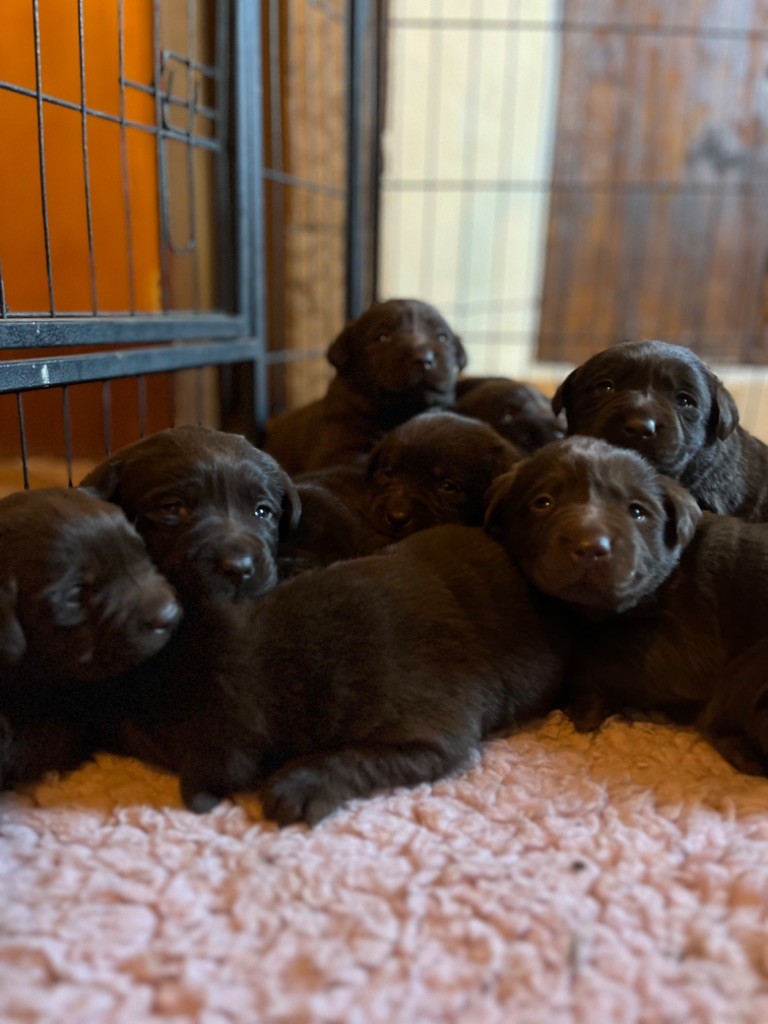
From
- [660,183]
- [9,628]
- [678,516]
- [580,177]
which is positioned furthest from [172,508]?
[660,183]

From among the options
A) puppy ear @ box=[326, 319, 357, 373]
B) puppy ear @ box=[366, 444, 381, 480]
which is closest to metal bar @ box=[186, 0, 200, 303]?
puppy ear @ box=[326, 319, 357, 373]

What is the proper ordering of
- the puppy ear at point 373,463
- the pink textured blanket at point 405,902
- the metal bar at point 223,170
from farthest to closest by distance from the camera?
the metal bar at point 223,170, the puppy ear at point 373,463, the pink textured blanket at point 405,902

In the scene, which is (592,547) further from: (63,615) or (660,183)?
(660,183)

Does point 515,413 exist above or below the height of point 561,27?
below

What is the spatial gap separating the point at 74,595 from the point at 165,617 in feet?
0.61

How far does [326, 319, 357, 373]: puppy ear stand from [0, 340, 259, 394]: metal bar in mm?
478

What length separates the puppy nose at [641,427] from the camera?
246 centimetres

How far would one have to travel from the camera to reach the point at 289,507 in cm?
233

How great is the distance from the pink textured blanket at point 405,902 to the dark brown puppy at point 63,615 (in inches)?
5.2

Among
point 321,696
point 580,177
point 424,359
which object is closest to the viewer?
point 321,696

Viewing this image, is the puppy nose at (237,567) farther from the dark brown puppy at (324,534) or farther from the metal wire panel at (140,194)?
the metal wire panel at (140,194)

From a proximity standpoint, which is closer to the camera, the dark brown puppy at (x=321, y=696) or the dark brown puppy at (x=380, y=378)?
the dark brown puppy at (x=321, y=696)

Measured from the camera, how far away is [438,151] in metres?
5.83

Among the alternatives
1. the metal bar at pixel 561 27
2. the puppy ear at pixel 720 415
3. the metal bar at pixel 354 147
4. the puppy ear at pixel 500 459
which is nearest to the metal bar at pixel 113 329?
the puppy ear at pixel 500 459
